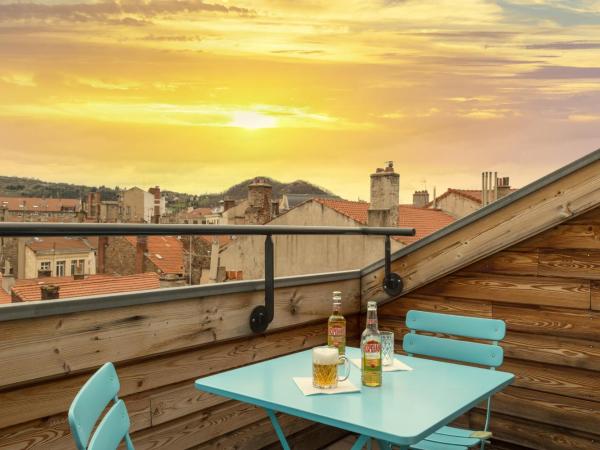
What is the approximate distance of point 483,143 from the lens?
7.45m

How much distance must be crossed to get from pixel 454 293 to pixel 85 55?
13.7 meters

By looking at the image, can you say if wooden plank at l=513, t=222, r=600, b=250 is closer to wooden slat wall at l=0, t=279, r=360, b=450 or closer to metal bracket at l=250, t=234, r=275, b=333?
wooden slat wall at l=0, t=279, r=360, b=450

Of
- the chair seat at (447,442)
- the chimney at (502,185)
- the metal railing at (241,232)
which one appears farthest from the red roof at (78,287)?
the chimney at (502,185)

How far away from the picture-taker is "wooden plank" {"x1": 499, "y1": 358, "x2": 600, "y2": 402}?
2.74 metres

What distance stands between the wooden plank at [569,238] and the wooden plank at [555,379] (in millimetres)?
568

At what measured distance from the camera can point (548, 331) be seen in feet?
9.39

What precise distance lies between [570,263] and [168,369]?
1.89 meters

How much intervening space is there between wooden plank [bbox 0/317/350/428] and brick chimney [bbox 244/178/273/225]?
372 inches

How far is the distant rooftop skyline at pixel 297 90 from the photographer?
220 inches

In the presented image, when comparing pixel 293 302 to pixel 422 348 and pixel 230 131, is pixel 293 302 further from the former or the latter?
pixel 230 131

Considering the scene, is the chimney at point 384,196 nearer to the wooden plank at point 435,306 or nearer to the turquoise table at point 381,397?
the wooden plank at point 435,306

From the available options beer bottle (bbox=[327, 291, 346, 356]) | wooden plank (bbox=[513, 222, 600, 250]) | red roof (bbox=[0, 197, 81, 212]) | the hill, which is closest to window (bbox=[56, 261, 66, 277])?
red roof (bbox=[0, 197, 81, 212])

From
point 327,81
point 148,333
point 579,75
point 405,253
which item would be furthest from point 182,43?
point 148,333

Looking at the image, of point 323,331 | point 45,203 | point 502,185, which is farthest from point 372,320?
point 502,185
